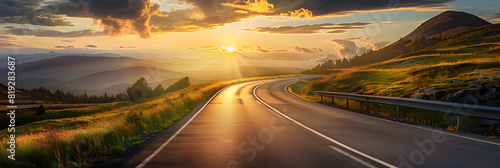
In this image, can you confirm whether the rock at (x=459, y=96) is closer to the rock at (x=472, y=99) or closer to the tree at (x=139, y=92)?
the rock at (x=472, y=99)

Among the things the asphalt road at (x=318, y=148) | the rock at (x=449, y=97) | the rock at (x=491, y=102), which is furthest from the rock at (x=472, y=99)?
the asphalt road at (x=318, y=148)

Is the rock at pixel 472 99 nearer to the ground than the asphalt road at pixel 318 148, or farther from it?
farther from it

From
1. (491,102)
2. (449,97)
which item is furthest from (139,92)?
(491,102)

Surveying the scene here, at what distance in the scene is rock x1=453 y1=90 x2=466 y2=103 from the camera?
14016mm

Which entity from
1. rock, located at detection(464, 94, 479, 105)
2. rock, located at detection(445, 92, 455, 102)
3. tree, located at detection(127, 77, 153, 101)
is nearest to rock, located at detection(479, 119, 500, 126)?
rock, located at detection(464, 94, 479, 105)

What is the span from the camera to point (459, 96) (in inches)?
557

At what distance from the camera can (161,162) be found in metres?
6.80

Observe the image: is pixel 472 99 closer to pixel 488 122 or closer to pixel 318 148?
pixel 488 122

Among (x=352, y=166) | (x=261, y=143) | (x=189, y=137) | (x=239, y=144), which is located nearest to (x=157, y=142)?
(x=189, y=137)

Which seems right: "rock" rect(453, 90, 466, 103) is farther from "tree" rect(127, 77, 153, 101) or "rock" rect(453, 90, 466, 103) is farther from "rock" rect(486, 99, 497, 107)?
"tree" rect(127, 77, 153, 101)

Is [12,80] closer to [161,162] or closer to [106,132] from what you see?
[106,132]

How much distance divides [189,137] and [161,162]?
3.30 metres

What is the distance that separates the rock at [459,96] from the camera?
46.0 ft

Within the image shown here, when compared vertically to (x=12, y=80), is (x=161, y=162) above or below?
below
